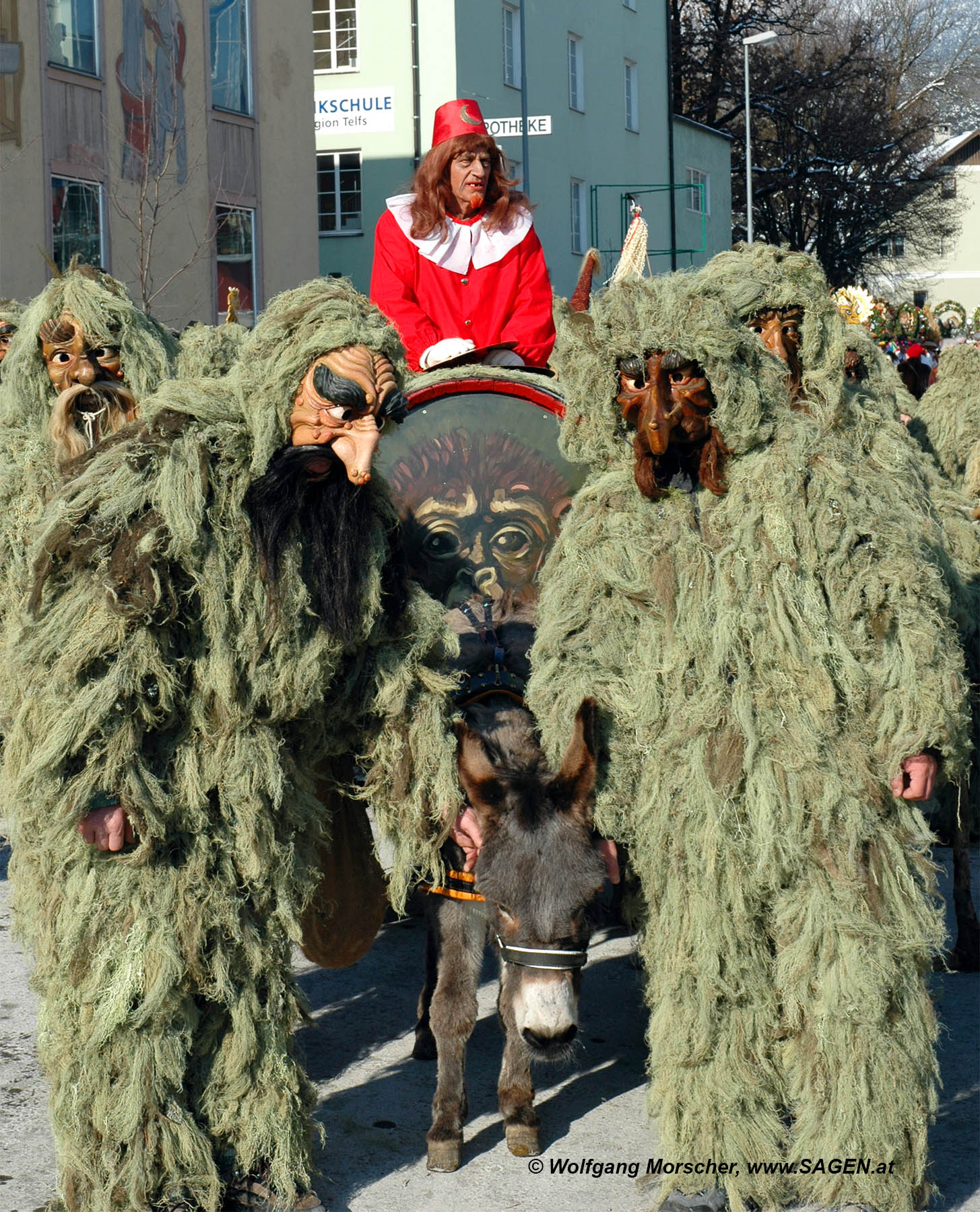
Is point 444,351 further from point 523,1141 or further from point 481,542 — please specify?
point 523,1141

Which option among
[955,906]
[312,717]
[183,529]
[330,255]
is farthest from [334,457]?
[330,255]

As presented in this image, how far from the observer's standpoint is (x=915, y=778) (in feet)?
12.3

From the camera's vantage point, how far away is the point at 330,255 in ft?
84.0

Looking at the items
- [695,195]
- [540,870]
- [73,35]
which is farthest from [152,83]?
[695,195]

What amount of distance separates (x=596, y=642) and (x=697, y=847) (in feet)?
1.95

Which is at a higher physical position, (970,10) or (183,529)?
(970,10)

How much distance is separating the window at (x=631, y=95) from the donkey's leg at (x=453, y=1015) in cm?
2975

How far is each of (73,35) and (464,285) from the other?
1187 cm

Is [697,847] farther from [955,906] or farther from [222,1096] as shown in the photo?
[955,906]

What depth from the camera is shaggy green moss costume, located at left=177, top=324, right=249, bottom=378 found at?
217 inches

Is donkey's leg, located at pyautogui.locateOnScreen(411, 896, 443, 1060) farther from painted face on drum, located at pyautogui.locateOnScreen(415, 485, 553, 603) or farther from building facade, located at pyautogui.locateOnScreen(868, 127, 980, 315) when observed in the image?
building facade, located at pyautogui.locateOnScreen(868, 127, 980, 315)

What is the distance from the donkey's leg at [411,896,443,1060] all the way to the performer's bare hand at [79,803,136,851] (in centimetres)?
121

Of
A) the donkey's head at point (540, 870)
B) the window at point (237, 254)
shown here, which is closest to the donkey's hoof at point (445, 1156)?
the donkey's head at point (540, 870)

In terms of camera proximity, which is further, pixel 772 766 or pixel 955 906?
pixel 955 906
